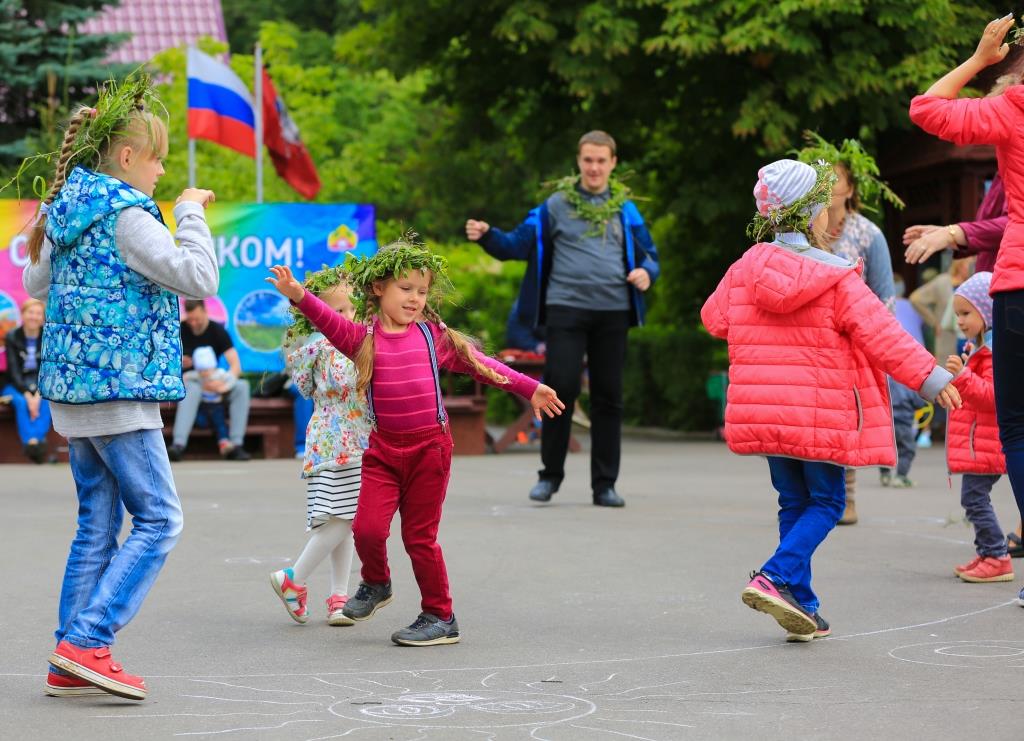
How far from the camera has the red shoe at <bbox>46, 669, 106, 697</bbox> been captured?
5.04 metres

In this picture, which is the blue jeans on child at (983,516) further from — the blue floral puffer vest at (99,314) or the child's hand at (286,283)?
the blue floral puffer vest at (99,314)

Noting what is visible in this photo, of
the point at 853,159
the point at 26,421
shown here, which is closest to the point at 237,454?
the point at 26,421

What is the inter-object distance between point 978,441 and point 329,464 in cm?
302

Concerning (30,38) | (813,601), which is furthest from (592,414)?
(30,38)

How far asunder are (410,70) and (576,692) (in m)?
16.1

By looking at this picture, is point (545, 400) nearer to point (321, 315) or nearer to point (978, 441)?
point (321, 315)

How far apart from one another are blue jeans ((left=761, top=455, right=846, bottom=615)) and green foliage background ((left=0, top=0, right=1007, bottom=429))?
33.8 feet

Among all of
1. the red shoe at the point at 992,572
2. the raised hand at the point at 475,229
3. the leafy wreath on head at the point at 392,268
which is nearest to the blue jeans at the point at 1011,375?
the red shoe at the point at 992,572

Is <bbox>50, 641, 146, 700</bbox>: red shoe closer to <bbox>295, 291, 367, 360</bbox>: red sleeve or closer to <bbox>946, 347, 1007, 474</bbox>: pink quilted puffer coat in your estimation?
<bbox>295, 291, 367, 360</bbox>: red sleeve

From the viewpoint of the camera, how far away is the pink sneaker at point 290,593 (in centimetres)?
648

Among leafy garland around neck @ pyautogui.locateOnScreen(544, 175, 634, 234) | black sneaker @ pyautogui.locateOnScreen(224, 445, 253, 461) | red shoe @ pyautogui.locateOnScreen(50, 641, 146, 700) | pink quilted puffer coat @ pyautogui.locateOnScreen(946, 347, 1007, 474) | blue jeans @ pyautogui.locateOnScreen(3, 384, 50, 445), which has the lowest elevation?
black sneaker @ pyautogui.locateOnScreen(224, 445, 253, 461)

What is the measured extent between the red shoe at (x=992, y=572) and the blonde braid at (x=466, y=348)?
2.63 metres

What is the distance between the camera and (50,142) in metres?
24.8

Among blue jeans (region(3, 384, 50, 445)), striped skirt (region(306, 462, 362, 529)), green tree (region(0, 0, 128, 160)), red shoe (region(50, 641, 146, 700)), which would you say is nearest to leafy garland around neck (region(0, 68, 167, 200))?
red shoe (region(50, 641, 146, 700))
